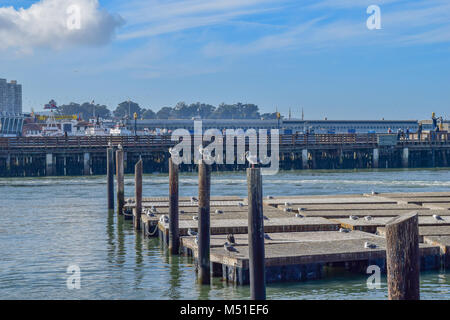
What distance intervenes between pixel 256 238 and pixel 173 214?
25.4 ft

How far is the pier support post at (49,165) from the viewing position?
6606 cm

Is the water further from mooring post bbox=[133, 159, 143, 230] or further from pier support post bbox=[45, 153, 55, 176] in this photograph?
pier support post bbox=[45, 153, 55, 176]

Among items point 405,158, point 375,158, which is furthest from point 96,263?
point 405,158

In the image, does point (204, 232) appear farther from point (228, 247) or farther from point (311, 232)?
point (311, 232)

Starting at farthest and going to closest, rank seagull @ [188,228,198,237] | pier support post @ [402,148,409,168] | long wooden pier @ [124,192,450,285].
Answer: pier support post @ [402,148,409,168] → seagull @ [188,228,198,237] → long wooden pier @ [124,192,450,285]

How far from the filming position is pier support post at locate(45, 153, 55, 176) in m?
66.1

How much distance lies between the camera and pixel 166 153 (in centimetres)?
7038

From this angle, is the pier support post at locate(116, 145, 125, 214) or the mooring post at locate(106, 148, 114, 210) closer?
the pier support post at locate(116, 145, 125, 214)

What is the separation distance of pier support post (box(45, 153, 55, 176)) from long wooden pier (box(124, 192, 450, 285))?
35.7 metres

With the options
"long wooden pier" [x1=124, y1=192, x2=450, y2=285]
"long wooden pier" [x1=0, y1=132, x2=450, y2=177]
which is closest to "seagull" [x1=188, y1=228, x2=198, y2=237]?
"long wooden pier" [x1=124, y1=192, x2=450, y2=285]

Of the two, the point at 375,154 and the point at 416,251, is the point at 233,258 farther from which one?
the point at 375,154

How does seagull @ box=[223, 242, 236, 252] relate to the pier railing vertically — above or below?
below
